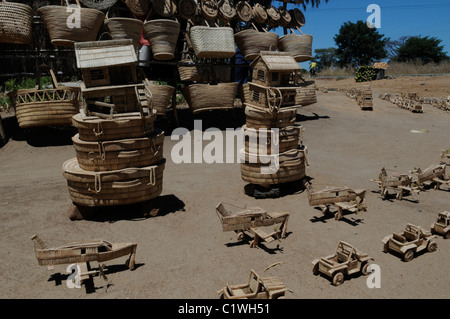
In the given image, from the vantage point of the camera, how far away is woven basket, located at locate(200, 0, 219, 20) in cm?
1577

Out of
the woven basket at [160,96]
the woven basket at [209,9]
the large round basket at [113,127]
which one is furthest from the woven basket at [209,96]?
the large round basket at [113,127]

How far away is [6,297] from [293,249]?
4.52 metres

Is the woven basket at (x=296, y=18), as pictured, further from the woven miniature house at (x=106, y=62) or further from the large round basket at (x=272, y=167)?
the woven miniature house at (x=106, y=62)

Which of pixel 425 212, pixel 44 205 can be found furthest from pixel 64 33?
pixel 425 212

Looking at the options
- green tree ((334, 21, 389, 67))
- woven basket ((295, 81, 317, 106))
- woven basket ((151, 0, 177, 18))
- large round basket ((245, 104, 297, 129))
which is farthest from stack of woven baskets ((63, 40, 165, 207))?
green tree ((334, 21, 389, 67))

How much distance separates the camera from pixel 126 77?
772cm

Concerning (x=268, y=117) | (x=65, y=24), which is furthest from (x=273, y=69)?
(x=65, y=24)

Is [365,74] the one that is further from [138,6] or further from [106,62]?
[106,62]

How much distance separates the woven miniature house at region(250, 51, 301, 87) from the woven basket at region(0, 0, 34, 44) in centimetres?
842

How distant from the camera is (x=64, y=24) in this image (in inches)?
481

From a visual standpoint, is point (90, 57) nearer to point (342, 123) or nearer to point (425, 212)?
point (425, 212)

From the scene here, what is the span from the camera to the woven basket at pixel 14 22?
462 inches

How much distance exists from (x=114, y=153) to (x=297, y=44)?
12.9m
